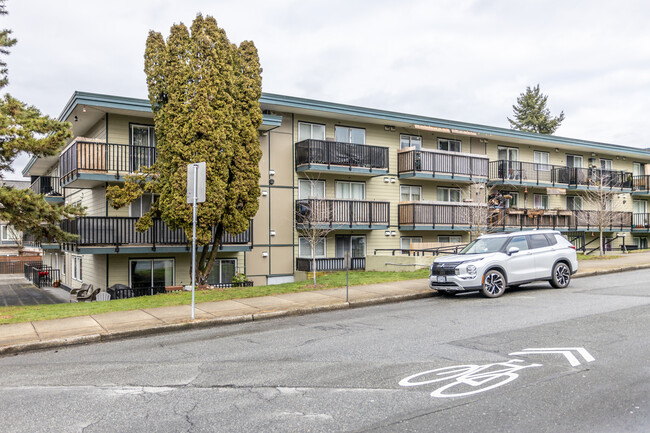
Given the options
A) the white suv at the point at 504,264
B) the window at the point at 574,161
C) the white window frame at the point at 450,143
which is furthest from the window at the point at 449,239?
the white suv at the point at 504,264

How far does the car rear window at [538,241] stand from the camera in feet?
47.6

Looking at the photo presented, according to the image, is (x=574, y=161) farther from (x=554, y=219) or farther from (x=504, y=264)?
(x=504, y=264)

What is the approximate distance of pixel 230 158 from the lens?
1670 centimetres

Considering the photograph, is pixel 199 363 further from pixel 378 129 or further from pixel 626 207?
pixel 626 207

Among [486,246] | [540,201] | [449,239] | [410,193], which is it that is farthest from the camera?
[540,201]

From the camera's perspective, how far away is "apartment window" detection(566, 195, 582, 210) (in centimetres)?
3459

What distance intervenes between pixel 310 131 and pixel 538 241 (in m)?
12.2

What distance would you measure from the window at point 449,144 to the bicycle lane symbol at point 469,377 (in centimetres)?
2207

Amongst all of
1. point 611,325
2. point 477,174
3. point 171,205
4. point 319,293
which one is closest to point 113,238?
point 171,205

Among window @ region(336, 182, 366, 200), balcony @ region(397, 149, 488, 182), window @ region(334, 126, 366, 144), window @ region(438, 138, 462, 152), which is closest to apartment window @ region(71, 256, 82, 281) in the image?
window @ region(336, 182, 366, 200)

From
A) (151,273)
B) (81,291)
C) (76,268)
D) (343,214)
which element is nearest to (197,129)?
(151,273)

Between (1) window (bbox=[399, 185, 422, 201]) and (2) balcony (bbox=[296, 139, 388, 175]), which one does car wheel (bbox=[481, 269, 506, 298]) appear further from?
(1) window (bbox=[399, 185, 422, 201])

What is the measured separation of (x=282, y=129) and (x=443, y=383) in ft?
59.4

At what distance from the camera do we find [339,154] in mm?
23266
